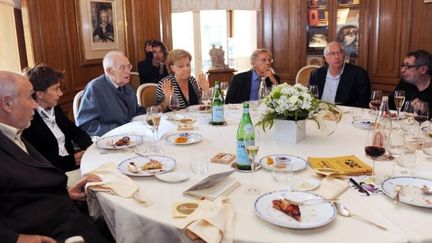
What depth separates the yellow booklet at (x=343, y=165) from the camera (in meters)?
1.64

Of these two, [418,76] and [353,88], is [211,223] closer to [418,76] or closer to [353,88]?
→ [418,76]

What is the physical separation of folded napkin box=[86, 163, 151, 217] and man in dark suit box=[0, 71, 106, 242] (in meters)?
0.06

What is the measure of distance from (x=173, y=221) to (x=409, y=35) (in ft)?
14.0

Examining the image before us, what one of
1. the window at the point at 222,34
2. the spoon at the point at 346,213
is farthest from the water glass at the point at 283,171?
the window at the point at 222,34

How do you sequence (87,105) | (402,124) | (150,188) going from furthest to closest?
(87,105)
(402,124)
(150,188)

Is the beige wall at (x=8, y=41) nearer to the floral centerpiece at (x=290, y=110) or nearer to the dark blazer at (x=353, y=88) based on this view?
the floral centerpiece at (x=290, y=110)

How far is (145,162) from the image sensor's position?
1.84m

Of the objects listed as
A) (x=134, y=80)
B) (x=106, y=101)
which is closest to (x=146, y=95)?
(x=106, y=101)

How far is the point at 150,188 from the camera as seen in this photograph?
1568 mm

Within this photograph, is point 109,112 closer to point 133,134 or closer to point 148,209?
point 133,134

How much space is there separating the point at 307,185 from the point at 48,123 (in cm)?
169

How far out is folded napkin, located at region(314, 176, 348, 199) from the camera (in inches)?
56.4

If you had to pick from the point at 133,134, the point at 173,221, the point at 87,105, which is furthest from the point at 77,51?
the point at 173,221

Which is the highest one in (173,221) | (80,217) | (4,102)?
(4,102)
